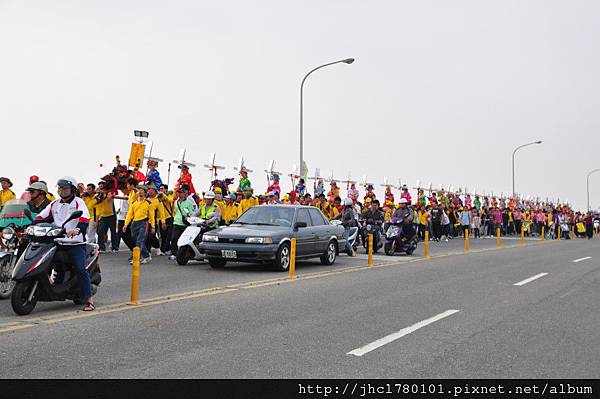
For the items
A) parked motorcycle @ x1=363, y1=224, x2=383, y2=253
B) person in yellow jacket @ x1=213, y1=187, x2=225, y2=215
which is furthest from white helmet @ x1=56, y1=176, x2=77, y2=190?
parked motorcycle @ x1=363, y1=224, x2=383, y2=253

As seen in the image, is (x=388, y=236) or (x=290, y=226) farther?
(x=388, y=236)

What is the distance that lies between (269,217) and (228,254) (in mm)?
1686

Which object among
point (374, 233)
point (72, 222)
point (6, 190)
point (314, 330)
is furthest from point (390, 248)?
point (72, 222)

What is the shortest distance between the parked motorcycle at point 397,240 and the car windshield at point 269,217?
648cm

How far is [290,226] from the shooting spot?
49.5 feet

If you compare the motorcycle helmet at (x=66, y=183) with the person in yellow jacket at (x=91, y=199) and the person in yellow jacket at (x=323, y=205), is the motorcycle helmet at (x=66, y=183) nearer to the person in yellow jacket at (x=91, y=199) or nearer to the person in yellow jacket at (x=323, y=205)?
the person in yellow jacket at (x=91, y=199)

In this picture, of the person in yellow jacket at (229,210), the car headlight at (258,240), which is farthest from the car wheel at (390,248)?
the car headlight at (258,240)

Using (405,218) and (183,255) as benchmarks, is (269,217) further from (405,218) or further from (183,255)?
(405,218)

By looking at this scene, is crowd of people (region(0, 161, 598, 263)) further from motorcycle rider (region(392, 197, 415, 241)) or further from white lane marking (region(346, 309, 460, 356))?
white lane marking (region(346, 309, 460, 356))

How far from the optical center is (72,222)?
8359mm

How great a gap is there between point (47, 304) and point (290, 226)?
6886 millimetres

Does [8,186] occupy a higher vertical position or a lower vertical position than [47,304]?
higher
